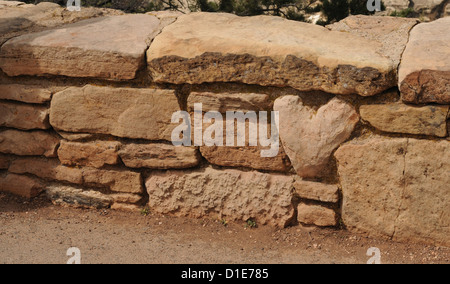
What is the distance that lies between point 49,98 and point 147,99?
2.24 ft

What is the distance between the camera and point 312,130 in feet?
9.56

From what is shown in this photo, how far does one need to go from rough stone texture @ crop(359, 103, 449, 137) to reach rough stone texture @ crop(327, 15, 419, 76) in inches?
11.3

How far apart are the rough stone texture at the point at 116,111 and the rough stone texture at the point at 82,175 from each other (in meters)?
0.27

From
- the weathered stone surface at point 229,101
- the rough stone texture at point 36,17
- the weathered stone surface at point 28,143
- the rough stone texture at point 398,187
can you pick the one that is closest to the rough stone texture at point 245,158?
the weathered stone surface at point 229,101

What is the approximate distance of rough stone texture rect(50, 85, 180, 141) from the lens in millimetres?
3139

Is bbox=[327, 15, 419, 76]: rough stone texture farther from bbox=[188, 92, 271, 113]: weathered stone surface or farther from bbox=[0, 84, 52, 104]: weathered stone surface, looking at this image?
bbox=[0, 84, 52, 104]: weathered stone surface

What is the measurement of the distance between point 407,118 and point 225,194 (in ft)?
3.71

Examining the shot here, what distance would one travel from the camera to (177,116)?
312 centimetres

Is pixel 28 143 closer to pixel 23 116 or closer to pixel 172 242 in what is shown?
pixel 23 116

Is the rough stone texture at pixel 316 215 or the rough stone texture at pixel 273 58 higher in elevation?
the rough stone texture at pixel 273 58

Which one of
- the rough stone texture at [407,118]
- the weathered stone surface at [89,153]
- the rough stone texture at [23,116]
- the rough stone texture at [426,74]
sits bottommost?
the weathered stone surface at [89,153]

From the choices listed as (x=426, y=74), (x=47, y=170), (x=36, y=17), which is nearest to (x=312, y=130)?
(x=426, y=74)

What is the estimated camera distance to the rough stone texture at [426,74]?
259cm

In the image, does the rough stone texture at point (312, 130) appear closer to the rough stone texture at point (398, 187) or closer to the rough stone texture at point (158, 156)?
the rough stone texture at point (398, 187)
